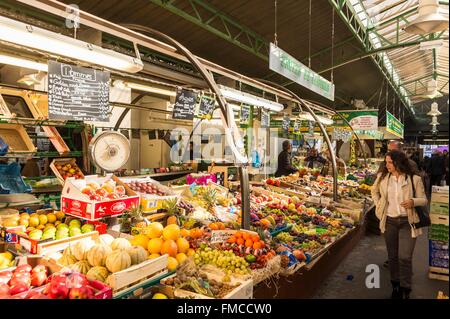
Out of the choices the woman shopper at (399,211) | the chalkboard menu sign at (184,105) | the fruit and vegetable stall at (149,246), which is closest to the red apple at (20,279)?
the fruit and vegetable stall at (149,246)

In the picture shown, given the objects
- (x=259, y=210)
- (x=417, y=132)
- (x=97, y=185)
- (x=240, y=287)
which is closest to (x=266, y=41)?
(x=259, y=210)

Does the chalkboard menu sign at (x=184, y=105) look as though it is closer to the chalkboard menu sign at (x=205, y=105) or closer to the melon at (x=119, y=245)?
the chalkboard menu sign at (x=205, y=105)

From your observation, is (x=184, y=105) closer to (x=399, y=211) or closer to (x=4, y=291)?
(x=399, y=211)

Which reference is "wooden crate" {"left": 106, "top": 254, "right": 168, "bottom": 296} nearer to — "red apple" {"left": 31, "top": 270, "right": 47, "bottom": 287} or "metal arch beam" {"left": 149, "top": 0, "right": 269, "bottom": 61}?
"red apple" {"left": 31, "top": 270, "right": 47, "bottom": 287}

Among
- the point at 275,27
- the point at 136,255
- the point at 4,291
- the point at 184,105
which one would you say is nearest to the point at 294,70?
the point at 275,27

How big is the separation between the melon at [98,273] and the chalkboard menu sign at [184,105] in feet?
10.6

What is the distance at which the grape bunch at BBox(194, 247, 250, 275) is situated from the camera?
3.13 meters

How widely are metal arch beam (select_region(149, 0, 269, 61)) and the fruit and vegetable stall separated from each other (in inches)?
131

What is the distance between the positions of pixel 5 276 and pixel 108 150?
7.15ft

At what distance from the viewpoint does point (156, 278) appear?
2.67m

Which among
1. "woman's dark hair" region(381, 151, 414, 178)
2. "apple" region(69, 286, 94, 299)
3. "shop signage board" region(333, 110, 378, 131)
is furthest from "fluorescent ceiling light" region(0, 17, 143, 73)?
"shop signage board" region(333, 110, 378, 131)

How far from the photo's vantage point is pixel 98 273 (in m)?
2.52

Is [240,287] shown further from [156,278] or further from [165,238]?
[165,238]
